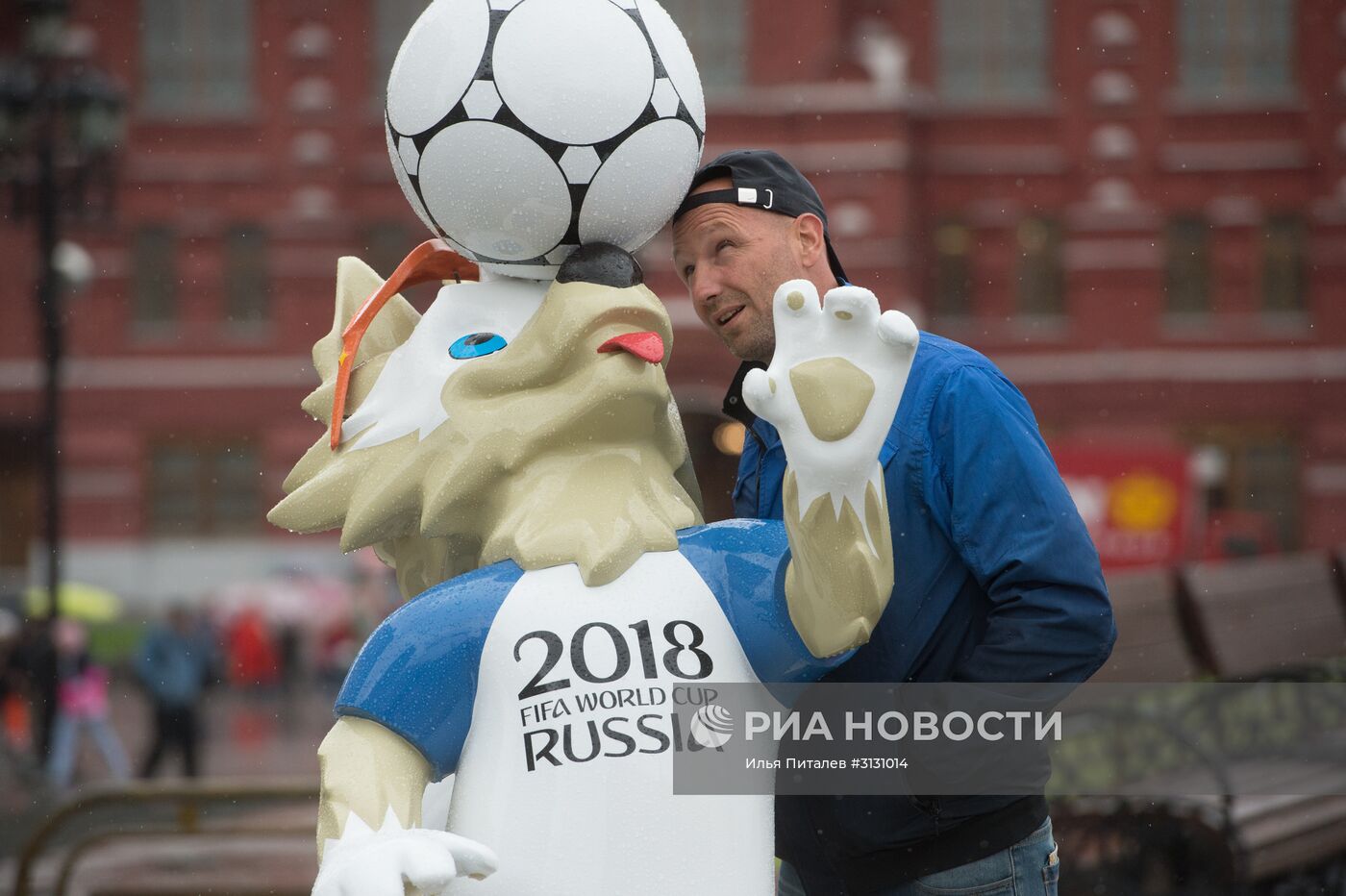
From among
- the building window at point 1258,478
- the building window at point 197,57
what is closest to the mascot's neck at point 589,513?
the building window at point 1258,478

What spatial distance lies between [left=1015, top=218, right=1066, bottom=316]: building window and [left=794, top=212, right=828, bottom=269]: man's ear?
23.0 meters

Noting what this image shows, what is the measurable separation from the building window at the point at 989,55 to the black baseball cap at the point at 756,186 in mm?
23020

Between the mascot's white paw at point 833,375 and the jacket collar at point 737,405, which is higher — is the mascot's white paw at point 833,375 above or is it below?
above

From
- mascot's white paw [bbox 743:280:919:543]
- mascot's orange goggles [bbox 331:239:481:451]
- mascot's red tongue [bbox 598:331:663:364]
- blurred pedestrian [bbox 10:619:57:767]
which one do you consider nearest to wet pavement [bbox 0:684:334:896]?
blurred pedestrian [bbox 10:619:57:767]

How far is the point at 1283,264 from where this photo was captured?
25.2 meters

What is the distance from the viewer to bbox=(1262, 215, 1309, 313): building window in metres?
25.0

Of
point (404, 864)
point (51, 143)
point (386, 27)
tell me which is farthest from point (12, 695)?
point (386, 27)

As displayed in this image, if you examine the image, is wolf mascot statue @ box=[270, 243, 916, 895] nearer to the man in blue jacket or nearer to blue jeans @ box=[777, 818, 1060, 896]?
the man in blue jacket

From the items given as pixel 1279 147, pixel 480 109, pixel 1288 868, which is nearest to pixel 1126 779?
pixel 1288 868

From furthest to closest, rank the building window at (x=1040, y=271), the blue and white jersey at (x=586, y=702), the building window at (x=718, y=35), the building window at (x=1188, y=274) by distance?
the building window at (x=1040, y=271), the building window at (x=1188, y=274), the building window at (x=718, y=35), the blue and white jersey at (x=586, y=702)

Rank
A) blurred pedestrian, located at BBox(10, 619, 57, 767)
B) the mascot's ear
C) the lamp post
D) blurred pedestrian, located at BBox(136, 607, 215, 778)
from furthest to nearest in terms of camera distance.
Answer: blurred pedestrian, located at BBox(136, 607, 215, 778) → the lamp post → blurred pedestrian, located at BBox(10, 619, 57, 767) → the mascot's ear

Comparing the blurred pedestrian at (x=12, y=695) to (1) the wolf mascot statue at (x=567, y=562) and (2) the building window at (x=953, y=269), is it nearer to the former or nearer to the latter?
(1) the wolf mascot statue at (x=567, y=562)

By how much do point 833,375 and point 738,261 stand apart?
673 mm

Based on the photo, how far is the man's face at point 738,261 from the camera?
280 centimetres
